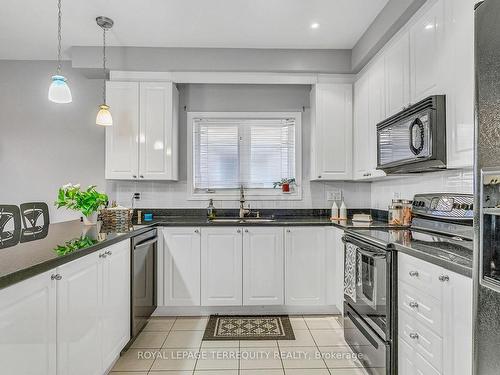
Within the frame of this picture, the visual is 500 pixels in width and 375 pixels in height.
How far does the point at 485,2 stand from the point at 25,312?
6.36 ft

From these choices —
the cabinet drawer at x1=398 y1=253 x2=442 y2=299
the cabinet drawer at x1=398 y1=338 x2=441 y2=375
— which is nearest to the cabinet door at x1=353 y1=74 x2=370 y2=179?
the cabinet drawer at x1=398 y1=253 x2=442 y2=299

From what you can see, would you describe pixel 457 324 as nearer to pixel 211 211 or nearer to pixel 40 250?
pixel 40 250

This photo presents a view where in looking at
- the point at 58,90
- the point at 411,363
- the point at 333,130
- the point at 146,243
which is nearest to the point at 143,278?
the point at 146,243

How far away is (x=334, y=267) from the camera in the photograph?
306 cm

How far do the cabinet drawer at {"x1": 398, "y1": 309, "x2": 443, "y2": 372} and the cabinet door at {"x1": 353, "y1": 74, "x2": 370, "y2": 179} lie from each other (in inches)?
64.6

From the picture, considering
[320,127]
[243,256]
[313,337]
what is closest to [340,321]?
[313,337]

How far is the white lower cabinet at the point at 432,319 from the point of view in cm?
127

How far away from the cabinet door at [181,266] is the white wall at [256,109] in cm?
66

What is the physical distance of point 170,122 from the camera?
334 centimetres

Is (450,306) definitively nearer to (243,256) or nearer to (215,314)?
(243,256)

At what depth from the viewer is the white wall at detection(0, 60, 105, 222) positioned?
3607 mm

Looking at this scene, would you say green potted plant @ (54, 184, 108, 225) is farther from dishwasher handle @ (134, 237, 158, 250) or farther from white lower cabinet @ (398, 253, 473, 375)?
white lower cabinet @ (398, 253, 473, 375)

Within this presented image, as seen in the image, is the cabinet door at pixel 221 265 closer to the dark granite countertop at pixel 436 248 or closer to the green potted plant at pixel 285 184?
the green potted plant at pixel 285 184

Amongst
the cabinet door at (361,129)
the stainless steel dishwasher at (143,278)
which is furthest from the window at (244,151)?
the stainless steel dishwasher at (143,278)
